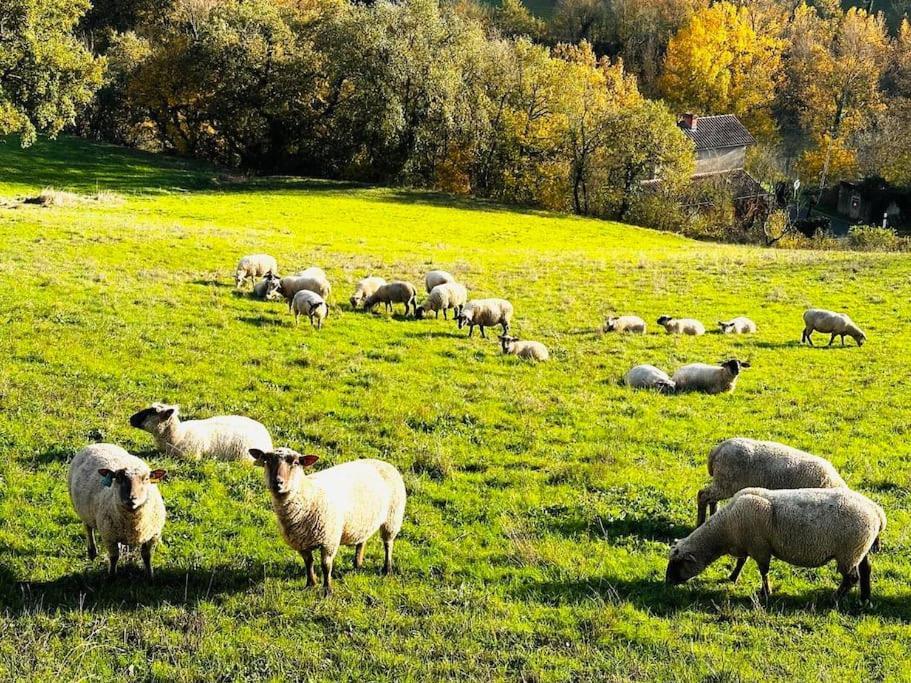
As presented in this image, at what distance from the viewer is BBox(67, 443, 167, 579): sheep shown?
9195mm

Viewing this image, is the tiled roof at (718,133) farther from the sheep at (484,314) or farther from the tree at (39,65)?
the sheep at (484,314)

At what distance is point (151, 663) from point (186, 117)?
234ft

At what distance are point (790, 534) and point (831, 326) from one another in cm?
1768

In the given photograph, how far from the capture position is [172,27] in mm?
70375

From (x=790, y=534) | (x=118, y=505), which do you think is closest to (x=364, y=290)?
(x=118, y=505)

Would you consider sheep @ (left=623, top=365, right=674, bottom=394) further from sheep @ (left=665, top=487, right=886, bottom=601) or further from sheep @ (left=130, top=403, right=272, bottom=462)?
sheep @ (left=130, top=403, right=272, bottom=462)

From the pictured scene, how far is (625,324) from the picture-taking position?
85.3 feet

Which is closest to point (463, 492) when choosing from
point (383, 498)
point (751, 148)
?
point (383, 498)

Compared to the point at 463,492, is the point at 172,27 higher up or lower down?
higher up

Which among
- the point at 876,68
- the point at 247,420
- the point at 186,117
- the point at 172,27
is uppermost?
the point at 876,68

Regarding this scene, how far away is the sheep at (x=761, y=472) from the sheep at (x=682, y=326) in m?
14.5

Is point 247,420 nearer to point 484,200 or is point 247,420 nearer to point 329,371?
point 329,371

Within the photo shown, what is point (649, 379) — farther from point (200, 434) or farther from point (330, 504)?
point (330, 504)

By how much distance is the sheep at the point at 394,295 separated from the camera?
26.0 meters
